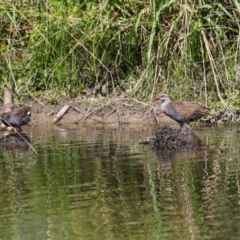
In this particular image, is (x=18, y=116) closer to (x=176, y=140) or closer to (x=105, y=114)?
(x=105, y=114)

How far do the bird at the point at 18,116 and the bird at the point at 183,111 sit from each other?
1.84 metres

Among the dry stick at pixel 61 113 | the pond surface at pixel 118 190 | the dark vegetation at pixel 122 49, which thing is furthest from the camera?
the dry stick at pixel 61 113

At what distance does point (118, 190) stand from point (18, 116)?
203 inches

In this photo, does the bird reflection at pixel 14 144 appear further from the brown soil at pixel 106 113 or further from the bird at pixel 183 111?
the brown soil at pixel 106 113

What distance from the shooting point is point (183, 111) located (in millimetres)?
12688

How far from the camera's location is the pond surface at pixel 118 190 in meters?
6.93

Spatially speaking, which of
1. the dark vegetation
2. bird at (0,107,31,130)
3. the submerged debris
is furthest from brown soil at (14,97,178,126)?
the submerged debris

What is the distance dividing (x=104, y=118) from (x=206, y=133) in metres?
2.10

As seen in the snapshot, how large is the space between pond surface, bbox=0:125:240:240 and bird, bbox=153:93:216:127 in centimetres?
69

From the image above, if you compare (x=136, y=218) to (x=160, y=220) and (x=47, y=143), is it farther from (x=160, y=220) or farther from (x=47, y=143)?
(x=47, y=143)

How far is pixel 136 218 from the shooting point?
23.7 ft

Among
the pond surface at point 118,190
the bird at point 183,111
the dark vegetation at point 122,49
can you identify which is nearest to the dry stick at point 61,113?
the dark vegetation at point 122,49

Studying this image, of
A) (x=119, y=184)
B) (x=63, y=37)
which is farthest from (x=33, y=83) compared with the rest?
(x=119, y=184)

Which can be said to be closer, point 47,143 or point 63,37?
point 47,143
